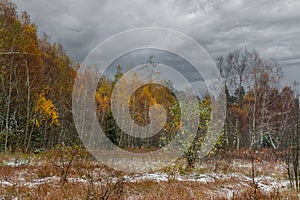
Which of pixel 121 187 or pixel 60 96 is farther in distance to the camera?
pixel 60 96

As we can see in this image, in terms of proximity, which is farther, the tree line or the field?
the tree line

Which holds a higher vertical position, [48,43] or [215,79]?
[48,43]

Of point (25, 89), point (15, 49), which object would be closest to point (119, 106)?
point (25, 89)

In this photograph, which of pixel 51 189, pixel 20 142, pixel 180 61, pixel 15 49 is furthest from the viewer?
pixel 20 142

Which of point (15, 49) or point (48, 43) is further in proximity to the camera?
point (48, 43)

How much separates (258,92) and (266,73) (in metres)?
2.04

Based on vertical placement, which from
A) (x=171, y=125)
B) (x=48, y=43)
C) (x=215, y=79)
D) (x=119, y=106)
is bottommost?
(x=171, y=125)

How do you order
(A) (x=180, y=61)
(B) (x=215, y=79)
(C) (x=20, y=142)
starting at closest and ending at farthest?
(A) (x=180, y=61) < (C) (x=20, y=142) < (B) (x=215, y=79)

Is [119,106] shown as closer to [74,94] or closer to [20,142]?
[74,94]

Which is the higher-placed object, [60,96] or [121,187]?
[60,96]

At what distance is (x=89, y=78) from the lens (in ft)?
88.7

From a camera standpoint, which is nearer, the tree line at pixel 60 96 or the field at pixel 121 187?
the field at pixel 121 187

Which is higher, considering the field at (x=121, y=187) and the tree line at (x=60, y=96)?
the tree line at (x=60, y=96)

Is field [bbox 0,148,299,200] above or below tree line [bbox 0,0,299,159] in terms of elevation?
below
